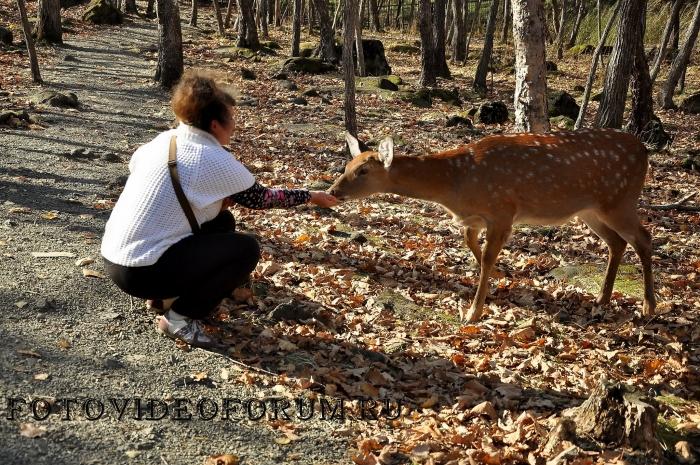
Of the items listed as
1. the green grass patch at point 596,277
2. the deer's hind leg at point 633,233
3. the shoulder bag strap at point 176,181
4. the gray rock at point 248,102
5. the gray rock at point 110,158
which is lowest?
the gray rock at point 248,102

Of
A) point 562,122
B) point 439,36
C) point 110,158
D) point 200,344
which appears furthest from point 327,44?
point 200,344

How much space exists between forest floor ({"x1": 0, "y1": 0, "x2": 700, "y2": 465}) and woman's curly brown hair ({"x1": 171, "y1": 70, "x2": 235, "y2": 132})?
1.68 m

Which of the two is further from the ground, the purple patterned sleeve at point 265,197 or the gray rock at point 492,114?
the purple patterned sleeve at point 265,197

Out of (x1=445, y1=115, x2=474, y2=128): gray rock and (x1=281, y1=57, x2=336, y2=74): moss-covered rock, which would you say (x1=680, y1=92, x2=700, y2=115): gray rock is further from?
(x1=281, y1=57, x2=336, y2=74): moss-covered rock

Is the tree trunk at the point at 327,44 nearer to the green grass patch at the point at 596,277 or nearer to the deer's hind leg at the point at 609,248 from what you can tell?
the green grass patch at the point at 596,277

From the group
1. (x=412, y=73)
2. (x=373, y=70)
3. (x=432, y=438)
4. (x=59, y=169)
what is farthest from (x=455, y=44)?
(x=432, y=438)

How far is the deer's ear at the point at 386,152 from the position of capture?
20.0ft

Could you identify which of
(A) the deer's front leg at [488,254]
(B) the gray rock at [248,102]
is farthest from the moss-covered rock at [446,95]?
(A) the deer's front leg at [488,254]

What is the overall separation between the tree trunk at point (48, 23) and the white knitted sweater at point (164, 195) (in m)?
19.9

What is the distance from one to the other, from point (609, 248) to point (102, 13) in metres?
29.9

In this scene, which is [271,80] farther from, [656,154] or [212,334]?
[212,334]

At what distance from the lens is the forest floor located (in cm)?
411

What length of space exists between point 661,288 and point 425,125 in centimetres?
878

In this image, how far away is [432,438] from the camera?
4.26 meters
